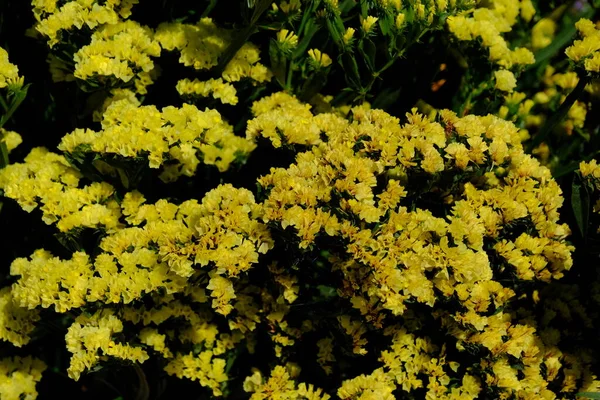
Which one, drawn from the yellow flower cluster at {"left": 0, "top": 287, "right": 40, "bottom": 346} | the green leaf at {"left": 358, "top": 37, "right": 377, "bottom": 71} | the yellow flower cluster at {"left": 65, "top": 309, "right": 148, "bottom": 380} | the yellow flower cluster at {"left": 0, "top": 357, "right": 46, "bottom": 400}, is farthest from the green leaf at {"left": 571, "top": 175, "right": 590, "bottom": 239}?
the yellow flower cluster at {"left": 0, "top": 357, "right": 46, "bottom": 400}

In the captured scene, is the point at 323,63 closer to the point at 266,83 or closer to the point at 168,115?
the point at 266,83

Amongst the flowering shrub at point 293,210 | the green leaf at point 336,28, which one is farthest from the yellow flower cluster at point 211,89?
the green leaf at point 336,28

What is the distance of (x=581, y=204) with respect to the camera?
183 cm

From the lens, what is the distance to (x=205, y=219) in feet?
5.37

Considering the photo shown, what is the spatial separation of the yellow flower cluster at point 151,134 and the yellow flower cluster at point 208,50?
0.19m

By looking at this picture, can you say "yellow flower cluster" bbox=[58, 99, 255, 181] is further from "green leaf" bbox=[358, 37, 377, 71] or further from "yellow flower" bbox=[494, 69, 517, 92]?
"yellow flower" bbox=[494, 69, 517, 92]

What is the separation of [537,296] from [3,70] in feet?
5.33

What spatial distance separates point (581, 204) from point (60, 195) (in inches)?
55.1

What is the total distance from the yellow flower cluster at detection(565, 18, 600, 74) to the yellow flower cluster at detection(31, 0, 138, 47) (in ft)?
4.24

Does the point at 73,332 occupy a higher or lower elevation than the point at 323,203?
lower

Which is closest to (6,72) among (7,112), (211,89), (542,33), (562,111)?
(7,112)

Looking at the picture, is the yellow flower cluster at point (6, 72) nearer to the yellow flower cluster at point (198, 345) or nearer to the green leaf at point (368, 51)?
the yellow flower cluster at point (198, 345)

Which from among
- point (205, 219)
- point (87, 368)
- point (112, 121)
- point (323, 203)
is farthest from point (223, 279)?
point (112, 121)

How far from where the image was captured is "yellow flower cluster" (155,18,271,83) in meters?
2.01
